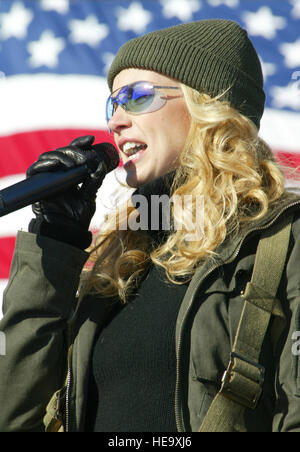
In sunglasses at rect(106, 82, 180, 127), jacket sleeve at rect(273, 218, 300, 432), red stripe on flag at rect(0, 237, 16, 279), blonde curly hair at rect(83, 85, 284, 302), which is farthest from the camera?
red stripe on flag at rect(0, 237, 16, 279)

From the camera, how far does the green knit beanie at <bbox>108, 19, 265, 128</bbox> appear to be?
2.03m

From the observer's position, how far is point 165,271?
1810mm

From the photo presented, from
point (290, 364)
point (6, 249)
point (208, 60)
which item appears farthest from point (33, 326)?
point (6, 249)

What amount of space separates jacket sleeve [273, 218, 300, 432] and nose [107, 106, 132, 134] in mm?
720

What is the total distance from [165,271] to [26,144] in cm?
156

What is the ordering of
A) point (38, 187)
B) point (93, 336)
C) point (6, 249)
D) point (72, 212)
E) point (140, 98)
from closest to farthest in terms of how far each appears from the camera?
1. point (38, 187)
2. point (93, 336)
3. point (72, 212)
4. point (140, 98)
5. point (6, 249)

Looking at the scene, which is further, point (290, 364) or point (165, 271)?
point (165, 271)

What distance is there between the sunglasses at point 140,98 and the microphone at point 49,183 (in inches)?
7.9

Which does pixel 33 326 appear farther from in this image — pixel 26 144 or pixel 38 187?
pixel 26 144

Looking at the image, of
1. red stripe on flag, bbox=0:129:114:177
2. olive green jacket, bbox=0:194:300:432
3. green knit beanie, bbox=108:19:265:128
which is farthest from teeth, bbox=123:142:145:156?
red stripe on flag, bbox=0:129:114:177

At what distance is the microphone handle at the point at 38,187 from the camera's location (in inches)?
58.4

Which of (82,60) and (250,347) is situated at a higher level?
(82,60)

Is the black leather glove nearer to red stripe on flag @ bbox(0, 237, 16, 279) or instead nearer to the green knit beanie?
the green knit beanie

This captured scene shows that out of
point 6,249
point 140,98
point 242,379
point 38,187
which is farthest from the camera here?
point 6,249
